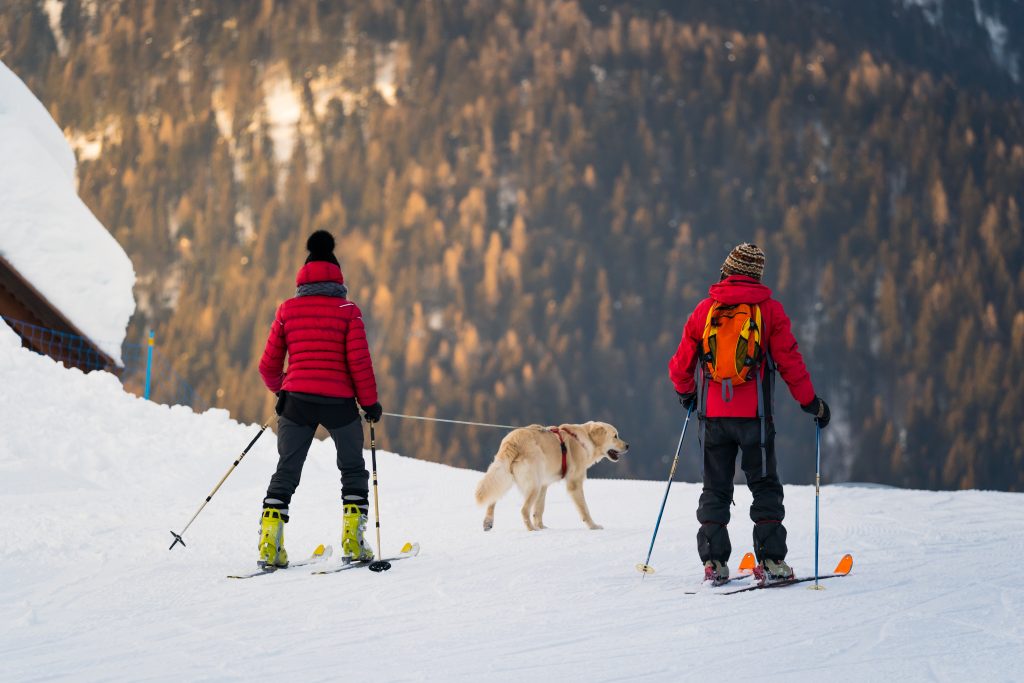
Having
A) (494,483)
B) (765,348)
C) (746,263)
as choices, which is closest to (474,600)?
(765,348)

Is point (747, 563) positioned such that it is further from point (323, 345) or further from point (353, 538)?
point (323, 345)

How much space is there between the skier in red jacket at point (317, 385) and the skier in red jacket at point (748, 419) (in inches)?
68.5

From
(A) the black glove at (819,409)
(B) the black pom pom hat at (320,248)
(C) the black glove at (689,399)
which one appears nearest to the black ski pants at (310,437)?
(B) the black pom pom hat at (320,248)

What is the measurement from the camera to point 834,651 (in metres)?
3.40

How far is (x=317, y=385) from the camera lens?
5.35 meters

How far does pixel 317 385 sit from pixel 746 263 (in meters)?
2.25

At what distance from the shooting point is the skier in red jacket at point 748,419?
4738 mm

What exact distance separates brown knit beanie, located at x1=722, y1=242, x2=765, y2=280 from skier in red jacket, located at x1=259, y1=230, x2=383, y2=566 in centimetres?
192

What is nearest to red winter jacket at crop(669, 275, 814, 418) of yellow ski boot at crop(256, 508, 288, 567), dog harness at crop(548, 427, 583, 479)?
yellow ski boot at crop(256, 508, 288, 567)

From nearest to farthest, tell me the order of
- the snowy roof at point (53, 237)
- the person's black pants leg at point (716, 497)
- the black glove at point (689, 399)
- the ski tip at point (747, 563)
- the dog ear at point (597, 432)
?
the person's black pants leg at point (716, 497) < the black glove at point (689, 399) < the ski tip at point (747, 563) < the dog ear at point (597, 432) < the snowy roof at point (53, 237)

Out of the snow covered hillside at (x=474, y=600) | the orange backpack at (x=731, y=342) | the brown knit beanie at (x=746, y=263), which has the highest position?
the brown knit beanie at (x=746, y=263)

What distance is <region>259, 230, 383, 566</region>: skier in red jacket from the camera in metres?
5.38

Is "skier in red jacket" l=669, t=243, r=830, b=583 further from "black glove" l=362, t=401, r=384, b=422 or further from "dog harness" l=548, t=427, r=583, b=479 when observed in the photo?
Answer: "dog harness" l=548, t=427, r=583, b=479

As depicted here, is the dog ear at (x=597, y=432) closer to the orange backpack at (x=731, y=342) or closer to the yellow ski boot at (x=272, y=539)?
the yellow ski boot at (x=272, y=539)
